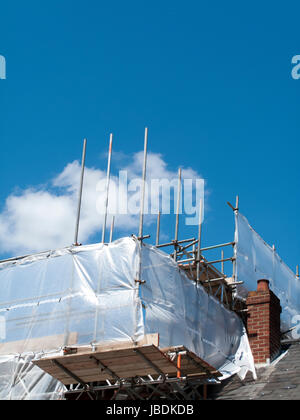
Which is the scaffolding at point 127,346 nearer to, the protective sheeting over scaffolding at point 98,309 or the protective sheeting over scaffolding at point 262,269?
the protective sheeting over scaffolding at point 98,309

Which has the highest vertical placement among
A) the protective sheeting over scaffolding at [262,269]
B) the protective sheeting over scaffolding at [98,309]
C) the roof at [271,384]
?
the protective sheeting over scaffolding at [262,269]

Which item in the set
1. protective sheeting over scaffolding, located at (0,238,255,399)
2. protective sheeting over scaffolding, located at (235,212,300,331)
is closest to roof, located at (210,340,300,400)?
protective sheeting over scaffolding, located at (0,238,255,399)

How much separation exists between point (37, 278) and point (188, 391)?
14.6 ft

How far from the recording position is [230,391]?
17.8m

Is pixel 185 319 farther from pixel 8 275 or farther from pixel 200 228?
pixel 8 275

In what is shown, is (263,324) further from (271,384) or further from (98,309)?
(98,309)

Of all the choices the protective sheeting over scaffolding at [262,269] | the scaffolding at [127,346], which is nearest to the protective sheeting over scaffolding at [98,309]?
the scaffolding at [127,346]

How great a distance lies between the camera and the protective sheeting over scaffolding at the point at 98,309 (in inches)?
676

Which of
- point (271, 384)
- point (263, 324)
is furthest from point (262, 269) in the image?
point (271, 384)

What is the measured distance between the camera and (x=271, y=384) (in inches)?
683

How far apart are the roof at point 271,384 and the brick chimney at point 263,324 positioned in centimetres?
34
